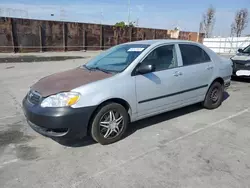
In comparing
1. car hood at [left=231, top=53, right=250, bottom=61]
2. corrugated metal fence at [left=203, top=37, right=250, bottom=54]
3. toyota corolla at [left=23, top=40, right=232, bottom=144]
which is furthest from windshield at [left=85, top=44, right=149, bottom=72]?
corrugated metal fence at [left=203, top=37, right=250, bottom=54]

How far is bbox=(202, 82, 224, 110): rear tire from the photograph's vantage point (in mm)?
4922

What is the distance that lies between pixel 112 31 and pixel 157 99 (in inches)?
903

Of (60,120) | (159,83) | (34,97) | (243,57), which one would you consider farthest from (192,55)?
(243,57)

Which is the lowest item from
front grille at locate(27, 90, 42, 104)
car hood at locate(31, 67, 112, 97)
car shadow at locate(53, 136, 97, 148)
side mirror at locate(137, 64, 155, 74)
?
car shadow at locate(53, 136, 97, 148)

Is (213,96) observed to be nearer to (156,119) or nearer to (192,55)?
(192,55)

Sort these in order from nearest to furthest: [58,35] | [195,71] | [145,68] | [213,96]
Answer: [145,68] → [195,71] → [213,96] → [58,35]

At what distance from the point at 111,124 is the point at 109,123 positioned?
0.04 metres

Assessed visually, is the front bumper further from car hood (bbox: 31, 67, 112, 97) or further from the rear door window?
the rear door window

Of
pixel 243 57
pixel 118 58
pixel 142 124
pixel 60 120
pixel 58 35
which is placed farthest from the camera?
pixel 58 35

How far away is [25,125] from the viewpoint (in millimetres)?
4199

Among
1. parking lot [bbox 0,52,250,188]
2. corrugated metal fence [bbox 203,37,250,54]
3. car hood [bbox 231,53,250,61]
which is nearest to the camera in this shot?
parking lot [bbox 0,52,250,188]

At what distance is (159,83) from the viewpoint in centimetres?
379

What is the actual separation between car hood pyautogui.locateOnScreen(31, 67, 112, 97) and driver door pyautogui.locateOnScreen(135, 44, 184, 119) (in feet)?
2.11

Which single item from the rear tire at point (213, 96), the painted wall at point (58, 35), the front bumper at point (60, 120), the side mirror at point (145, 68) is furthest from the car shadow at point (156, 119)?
the painted wall at point (58, 35)
